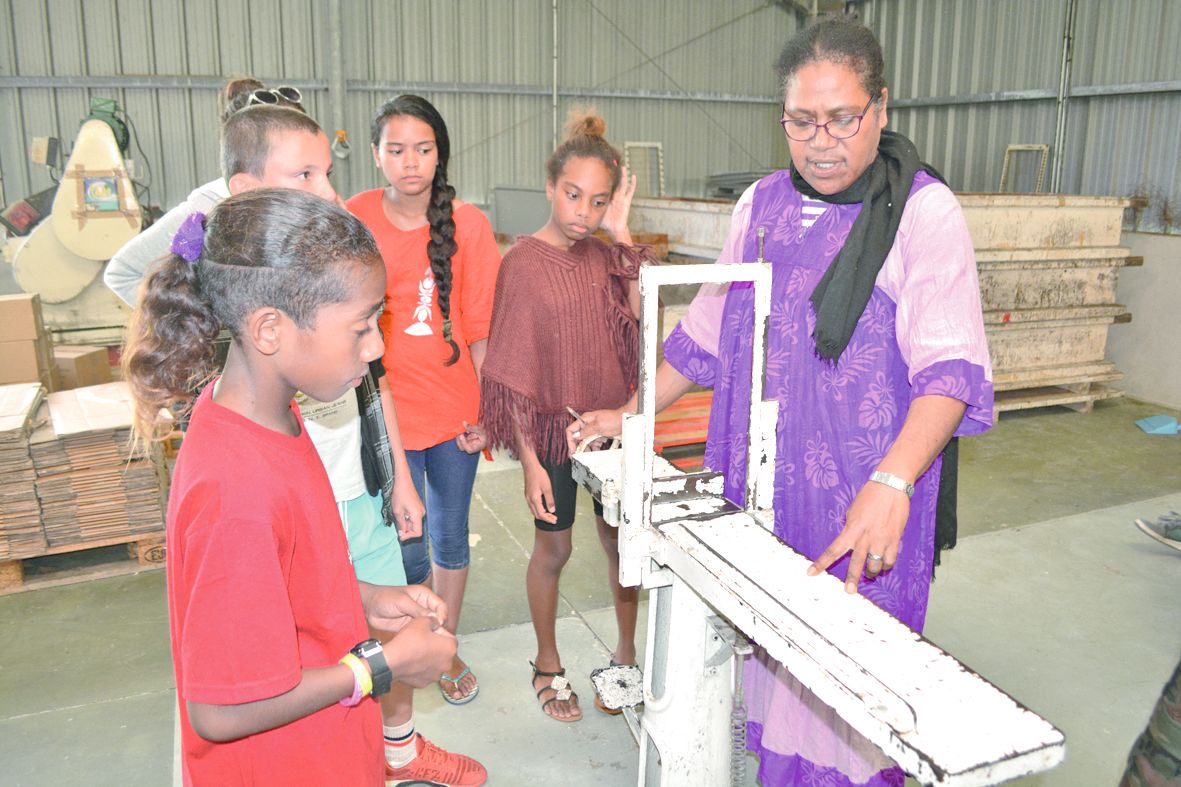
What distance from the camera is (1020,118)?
744 cm

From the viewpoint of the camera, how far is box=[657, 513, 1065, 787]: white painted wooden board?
792mm

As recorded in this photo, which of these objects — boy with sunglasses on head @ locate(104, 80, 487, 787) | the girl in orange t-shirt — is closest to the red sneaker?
boy with sunglasses on head @ locate(104, 80, 487, 787)

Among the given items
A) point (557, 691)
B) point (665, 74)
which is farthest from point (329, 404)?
point (665, 74)

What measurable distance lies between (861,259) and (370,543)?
3.68 feet

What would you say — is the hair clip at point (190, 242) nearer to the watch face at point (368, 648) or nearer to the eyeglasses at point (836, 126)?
the watch face at point (368, 648)

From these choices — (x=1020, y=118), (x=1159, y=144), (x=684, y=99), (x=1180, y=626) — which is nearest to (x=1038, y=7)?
(x=1020, y=118)

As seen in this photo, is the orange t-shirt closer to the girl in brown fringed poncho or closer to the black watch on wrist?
the girl in brown fringed poncho

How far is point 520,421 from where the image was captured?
87.6 inches

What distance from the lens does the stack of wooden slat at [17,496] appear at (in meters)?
3.30

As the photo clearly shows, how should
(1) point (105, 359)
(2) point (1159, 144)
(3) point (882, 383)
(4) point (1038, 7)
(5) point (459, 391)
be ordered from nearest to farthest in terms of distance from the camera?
(3) point (882, 383) < (5) point (459, 391) < (1) point (105, 359) < (2) point (1159, 144) < (4) point (1038, 7)

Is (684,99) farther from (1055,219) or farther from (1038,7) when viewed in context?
(1055,219)

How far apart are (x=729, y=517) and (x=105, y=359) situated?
495 centimetres

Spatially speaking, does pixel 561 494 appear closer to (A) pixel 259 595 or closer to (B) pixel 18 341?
(A) pixel 259 595

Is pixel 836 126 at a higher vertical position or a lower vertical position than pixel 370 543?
higher
